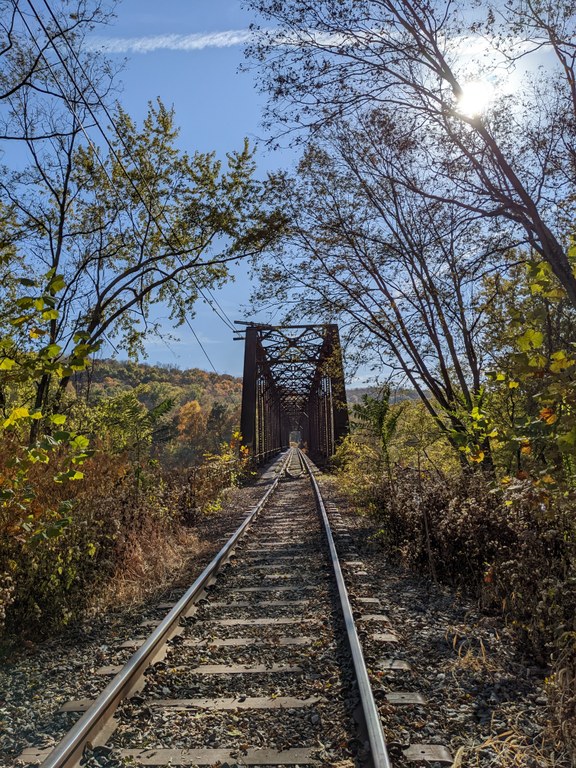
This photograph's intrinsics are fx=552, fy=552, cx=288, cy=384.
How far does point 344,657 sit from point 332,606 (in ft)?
4.17

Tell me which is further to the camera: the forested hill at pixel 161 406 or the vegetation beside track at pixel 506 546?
the forested hill at pixel 161 406

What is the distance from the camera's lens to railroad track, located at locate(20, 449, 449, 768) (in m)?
2.79

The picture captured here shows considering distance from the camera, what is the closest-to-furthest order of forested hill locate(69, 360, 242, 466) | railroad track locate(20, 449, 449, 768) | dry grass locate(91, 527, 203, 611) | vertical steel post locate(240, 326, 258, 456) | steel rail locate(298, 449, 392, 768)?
1. steel rail locate(298, 449, 392, 768)
2. railroad track locate(20, 449, 449, 768)
3. dry grass locate(91, 527, 203, 611)
4. forested hill locate(69, 360, 242, 466)
5. vertical steel post locate(240, 326, 258, 456)

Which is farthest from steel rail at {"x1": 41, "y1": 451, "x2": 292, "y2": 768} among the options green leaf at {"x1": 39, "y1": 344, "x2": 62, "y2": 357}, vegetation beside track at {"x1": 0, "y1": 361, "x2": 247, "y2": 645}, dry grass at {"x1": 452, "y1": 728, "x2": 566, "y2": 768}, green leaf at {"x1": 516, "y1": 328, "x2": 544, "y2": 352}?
green leaf at {"x1": 516, "y1": 328, "x2": 544, "y2": 352}

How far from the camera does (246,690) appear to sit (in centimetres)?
356

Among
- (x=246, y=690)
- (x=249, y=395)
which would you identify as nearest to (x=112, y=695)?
(x=246, y=690)

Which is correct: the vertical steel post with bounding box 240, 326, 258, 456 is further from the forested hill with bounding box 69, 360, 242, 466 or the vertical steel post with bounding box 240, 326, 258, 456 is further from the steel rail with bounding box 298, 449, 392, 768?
the steel rail with bounding box 298, 449, 392, 768

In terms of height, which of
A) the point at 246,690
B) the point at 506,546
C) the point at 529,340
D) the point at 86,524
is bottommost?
the point at 246,690

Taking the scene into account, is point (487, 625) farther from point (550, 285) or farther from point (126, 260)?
point (126, 260)

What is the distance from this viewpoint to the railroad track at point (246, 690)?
279cm

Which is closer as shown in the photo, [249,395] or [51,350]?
[51,350]

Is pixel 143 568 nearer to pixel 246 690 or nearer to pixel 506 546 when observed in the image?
pixel 246 690

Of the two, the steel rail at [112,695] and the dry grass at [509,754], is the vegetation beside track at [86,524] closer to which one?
the steel rail at [112,695]

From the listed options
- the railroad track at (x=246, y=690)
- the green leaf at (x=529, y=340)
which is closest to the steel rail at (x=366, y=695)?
the railroad track at (x=246, y=690)
